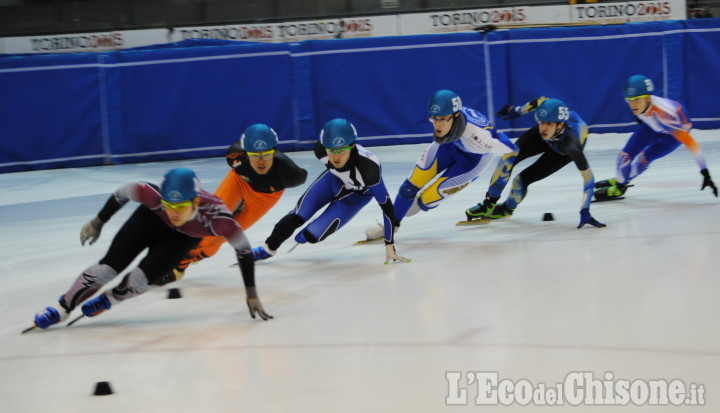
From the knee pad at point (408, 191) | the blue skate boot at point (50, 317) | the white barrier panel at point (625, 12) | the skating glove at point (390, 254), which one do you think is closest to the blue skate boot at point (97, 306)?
the blue skate boot at point (50, 317)

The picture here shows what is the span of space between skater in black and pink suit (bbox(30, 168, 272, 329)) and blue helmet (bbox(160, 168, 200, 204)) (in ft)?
0.30

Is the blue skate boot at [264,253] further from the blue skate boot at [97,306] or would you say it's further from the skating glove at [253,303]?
the blue skate boot at [97,306]

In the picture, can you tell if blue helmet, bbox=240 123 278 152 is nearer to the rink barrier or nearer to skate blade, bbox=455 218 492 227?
skate blade, bbox=455 218 492 227

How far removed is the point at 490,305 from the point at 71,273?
3050mm

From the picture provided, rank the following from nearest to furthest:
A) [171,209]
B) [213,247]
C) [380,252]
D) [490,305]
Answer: [171,209]
[490,305]
[213,247]
[380,252]

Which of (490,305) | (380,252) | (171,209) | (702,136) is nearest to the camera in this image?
(171,209)

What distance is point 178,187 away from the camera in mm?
4379

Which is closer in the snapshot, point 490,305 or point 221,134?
point 490,305

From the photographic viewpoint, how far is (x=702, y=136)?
12.4m

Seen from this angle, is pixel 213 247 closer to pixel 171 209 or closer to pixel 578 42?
pixel 171 209

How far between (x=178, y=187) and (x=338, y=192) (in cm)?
227

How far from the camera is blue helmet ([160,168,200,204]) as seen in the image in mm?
4375

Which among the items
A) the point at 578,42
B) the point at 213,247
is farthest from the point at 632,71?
the point at 213,247

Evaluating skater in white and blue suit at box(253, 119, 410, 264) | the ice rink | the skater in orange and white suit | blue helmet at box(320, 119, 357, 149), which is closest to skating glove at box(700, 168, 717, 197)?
the ice rink
